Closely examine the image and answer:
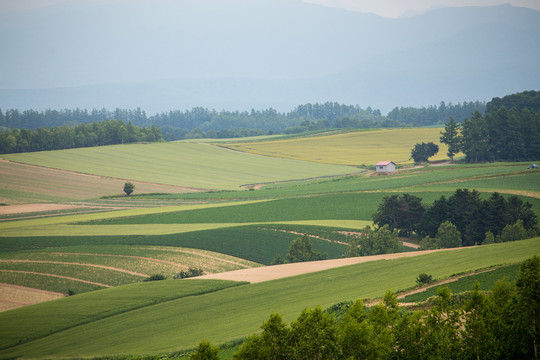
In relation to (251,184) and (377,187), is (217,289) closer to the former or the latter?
(377,187)

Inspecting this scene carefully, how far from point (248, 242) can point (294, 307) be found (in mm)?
27673

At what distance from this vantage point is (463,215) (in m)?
59.4

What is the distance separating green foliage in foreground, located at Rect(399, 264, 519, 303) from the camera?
94.6 ft

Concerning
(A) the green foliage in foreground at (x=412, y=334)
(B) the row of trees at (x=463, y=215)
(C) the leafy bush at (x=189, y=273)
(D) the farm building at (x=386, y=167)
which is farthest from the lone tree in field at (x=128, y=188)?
(A) the green foliage in foreground at (x=412, y=334)

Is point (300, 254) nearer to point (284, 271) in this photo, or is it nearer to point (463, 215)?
point (284, 271)

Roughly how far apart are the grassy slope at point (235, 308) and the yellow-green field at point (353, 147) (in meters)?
92.8

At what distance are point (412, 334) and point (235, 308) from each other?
16339 mm

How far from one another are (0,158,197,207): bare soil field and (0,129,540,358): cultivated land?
0.52 metres

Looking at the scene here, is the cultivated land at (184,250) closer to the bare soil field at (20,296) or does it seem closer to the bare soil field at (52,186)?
the bare soil field at (20,296)

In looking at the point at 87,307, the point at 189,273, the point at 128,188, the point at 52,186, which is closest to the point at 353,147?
the point at 128,188

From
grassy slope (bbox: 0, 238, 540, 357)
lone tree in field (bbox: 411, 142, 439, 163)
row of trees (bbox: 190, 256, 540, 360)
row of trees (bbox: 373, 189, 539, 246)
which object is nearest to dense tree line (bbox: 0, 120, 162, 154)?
lone tree in field (bbox: 411, 142, 439, 163)

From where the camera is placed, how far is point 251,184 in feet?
378

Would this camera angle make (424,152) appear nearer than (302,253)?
No

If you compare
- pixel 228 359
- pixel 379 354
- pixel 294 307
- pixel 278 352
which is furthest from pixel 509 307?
pixel 294 307
